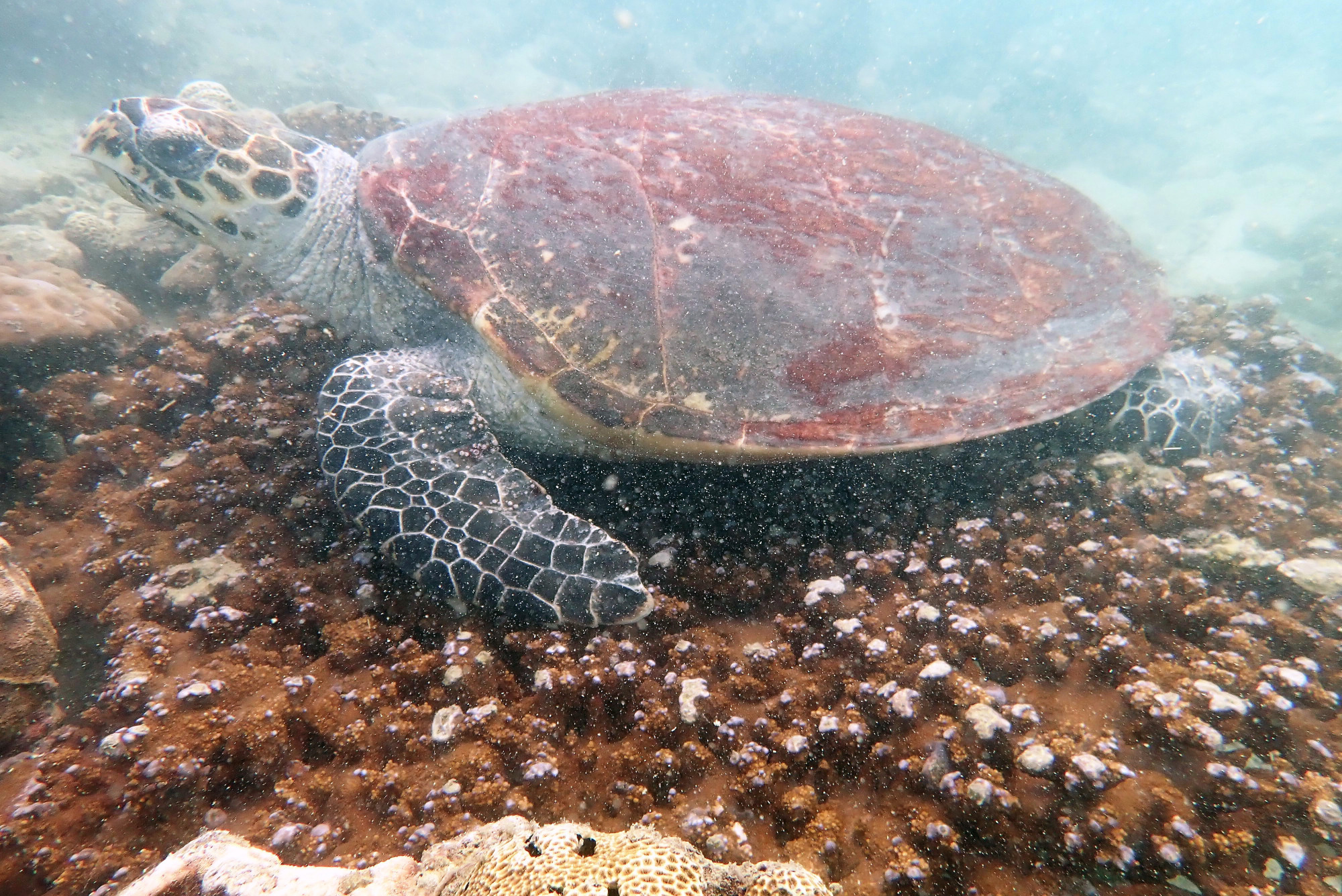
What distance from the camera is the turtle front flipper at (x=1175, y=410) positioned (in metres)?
3.52

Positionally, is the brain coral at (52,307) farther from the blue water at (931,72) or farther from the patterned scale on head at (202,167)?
the blue water at (931,72)

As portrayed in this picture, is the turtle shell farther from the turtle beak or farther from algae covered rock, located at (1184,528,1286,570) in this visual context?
the turtle beak

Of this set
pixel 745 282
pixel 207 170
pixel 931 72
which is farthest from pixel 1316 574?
pixel 931 72

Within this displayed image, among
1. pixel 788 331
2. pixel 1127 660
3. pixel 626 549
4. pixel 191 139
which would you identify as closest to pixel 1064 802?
pixel 1127 660

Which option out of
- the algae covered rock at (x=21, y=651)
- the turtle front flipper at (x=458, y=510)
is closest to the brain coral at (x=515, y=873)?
the turtle front flipper at (x=458, y=510)

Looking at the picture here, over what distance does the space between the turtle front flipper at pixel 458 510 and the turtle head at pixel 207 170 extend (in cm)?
143

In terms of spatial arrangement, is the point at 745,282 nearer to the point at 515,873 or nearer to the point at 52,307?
the point at 515,873

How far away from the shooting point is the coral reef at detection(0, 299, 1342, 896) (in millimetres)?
1679

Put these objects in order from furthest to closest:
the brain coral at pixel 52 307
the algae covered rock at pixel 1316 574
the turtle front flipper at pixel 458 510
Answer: the brain coral at pixel 52 307, the algae covered rock at pixel 1316 574, the turtle front flipper at pixel 458 510

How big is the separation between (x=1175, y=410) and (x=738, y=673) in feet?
11.6

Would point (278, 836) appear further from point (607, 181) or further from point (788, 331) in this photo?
point (607, 181)

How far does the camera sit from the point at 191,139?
3340mm

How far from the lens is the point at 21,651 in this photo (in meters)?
2.01

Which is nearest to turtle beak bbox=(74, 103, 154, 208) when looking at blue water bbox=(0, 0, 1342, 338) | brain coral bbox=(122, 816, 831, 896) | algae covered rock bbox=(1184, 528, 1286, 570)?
brain coral bbox=(122, 816, 831, 896)
